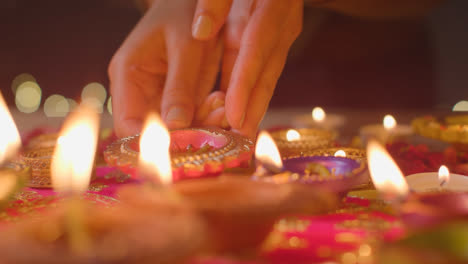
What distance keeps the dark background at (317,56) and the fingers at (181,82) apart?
5.73ft

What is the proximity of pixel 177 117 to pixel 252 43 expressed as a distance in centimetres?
34

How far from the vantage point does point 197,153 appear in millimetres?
850

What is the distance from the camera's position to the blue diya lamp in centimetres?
68

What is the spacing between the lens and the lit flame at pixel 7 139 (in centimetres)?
80

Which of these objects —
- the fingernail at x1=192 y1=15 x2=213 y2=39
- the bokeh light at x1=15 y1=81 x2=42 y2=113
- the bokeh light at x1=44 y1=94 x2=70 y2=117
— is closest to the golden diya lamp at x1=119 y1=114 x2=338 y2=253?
the fingernail at x1=192 y1=15 x2=213 y2=39

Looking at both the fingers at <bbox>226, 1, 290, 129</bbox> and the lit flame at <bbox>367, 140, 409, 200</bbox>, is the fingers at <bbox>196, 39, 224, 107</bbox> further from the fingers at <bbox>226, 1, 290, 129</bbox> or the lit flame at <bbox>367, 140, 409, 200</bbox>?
the lit flame at <bbox>367, 140, 409, 200</bbox>

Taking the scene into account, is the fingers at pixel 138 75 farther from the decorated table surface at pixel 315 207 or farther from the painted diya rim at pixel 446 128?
the painted diya rim at pixel 446 128

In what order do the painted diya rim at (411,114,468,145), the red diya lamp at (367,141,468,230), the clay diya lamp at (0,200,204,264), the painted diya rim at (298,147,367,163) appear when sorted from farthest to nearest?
1. the painted diya rim at (411,114,468,145)
2. the painted diya rim at (298,147,367,163)
3. the red diya lamp at (367,141,468,230)
4. the clay diya lamp at (0,200,204,264)

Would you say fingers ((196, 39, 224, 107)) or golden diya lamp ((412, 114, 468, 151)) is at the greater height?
fingers ((196, 39, 224, 107))

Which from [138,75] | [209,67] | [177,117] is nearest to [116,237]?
[177,117]

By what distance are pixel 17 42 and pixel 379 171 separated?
4.37 metres

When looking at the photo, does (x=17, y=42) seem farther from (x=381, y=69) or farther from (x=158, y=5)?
(x=381, y=69)

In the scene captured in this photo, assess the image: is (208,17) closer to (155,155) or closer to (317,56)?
(155,155)

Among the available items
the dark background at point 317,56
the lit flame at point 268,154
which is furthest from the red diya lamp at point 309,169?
the dark background at point 317,56
